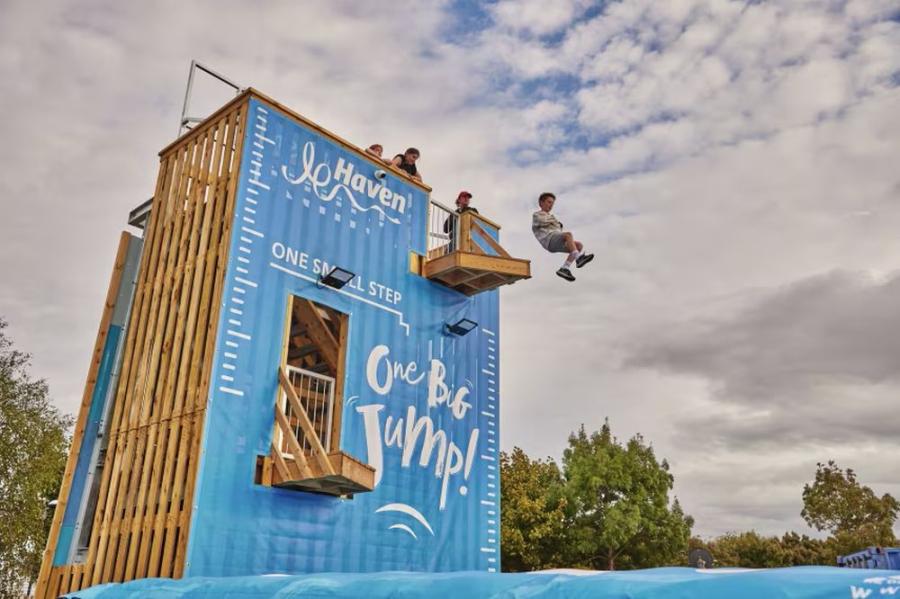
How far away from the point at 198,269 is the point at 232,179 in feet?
5.20

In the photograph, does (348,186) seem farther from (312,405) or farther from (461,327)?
(312,405)

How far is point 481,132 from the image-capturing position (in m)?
14.6

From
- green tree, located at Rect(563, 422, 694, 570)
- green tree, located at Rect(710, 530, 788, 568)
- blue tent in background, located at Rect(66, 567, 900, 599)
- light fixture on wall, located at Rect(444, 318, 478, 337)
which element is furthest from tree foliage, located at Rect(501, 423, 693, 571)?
blue tent in background, located at Rect(66, 567, 900, 599)

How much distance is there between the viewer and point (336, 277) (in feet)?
42.1

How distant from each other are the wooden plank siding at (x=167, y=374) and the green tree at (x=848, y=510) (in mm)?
34925

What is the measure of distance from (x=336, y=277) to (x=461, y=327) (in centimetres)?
333

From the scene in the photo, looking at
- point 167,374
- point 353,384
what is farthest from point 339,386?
point 167,374

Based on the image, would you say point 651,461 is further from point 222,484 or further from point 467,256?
point 222,484

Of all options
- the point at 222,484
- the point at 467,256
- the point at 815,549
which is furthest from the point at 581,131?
the point at 815,549

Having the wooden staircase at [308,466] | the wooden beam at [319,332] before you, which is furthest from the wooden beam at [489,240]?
the wooden staircase at [308,466]

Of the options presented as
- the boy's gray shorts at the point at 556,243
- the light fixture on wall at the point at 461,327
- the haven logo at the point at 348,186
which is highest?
the haven logo at the point at 348,186

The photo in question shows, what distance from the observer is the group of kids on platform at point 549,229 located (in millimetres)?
12539

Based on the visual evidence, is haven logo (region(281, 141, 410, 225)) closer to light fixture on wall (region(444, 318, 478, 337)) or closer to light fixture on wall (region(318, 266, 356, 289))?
light fixture on wall (region(318, 266, 356, 289))

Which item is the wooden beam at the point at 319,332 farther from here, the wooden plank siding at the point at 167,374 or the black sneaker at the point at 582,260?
the black sneaker at the point at 582,260
